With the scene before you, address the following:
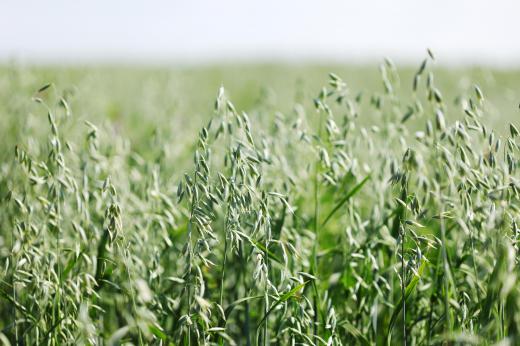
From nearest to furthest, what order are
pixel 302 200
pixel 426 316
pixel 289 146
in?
pixel 426 316
pixel 302 200
pixel 289 146

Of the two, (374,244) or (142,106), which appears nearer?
(374,244)

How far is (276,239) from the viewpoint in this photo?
2109 millimetres

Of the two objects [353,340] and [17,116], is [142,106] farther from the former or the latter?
[353,340]

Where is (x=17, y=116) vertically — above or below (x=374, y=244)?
above

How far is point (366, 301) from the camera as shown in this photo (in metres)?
2.15

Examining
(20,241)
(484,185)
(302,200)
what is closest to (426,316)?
(484,185)

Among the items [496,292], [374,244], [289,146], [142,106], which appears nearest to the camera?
[496,292]

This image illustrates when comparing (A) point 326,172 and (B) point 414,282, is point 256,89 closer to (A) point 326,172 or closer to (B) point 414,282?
(A) point 326,172

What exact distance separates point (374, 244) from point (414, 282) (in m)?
0.49

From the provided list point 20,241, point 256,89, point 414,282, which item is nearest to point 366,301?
point 414,282

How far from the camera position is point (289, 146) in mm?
2949

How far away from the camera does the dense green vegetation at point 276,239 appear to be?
A: 5.45 ft

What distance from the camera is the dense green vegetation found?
166 cm

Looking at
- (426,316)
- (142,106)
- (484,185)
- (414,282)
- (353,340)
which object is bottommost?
(353,340)
